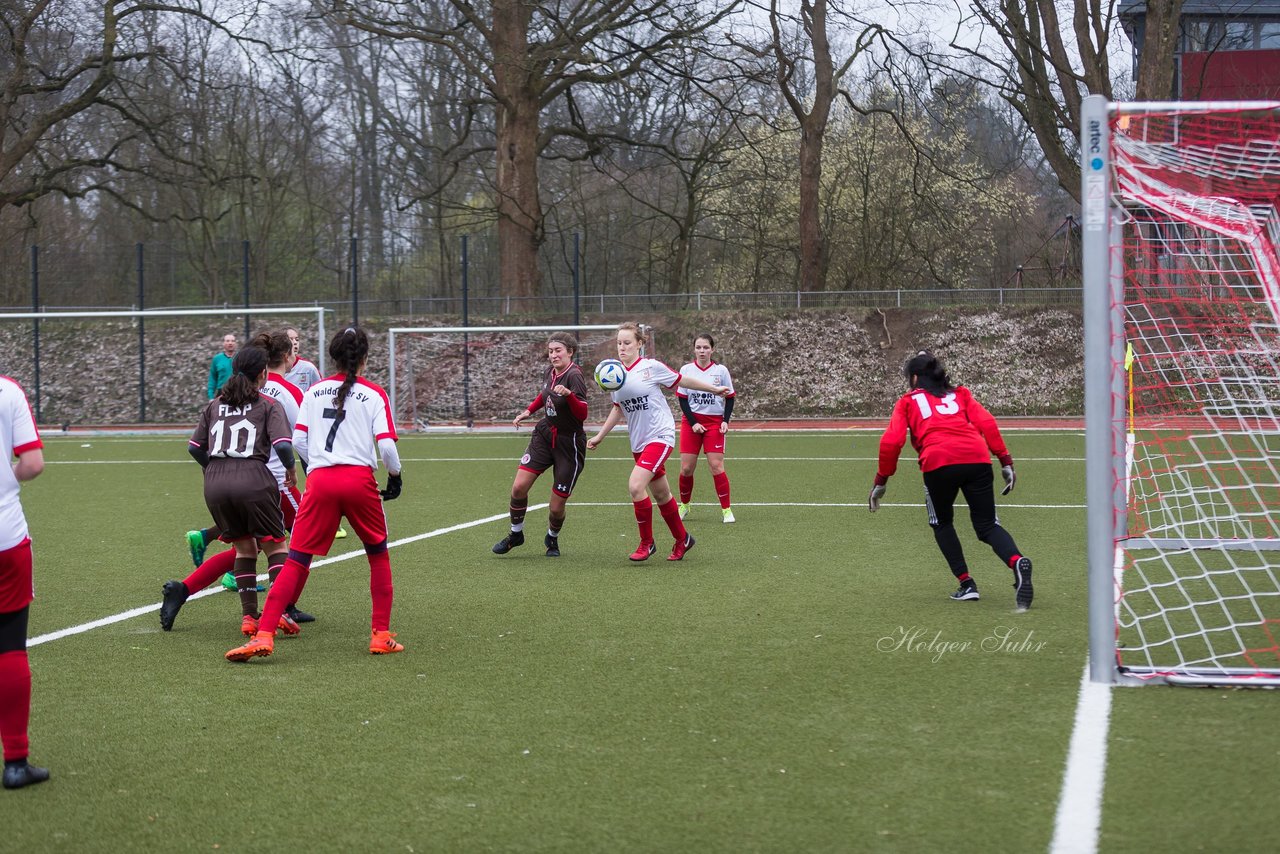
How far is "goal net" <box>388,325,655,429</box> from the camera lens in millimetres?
26516

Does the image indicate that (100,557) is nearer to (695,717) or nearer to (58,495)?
(58,495)

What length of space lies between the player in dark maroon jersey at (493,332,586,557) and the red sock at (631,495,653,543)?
58 cm

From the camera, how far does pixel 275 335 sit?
808cm

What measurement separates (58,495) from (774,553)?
30.7ft

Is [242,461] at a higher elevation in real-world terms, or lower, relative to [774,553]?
higher

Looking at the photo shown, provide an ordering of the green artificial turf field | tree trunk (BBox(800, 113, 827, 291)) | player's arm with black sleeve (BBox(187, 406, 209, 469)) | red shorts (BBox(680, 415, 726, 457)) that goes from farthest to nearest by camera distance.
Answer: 1. tree trunk (BBox(800, 113, 827, 291))
2. red shorts (BBox(680, 415, 726, 457))
3. player's arm with black sleeve (BBox(187, 406, 209, 469))
4. the green artificial turf field

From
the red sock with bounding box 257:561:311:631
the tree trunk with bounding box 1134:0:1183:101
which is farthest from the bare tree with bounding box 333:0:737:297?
the red sock with bounding box 257:561:311:631

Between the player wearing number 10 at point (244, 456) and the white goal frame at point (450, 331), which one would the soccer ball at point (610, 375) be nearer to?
the player wearing number 10 at point (244, 456)

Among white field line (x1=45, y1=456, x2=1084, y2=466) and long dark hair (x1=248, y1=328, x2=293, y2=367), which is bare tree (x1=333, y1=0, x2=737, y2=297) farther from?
long dark hair (x1=248, y1=328, x2=293, y2=367)

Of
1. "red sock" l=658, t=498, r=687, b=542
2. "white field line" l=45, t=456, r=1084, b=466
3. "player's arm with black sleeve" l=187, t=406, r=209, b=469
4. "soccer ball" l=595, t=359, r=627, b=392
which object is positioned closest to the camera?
"player's arm with black sleeve" l=187, t=406, r=209, b=469

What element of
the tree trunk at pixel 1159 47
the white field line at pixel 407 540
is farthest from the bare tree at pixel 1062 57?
the white field line at pixel 407 540

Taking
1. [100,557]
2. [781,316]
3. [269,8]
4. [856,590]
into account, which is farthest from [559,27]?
[856,590]

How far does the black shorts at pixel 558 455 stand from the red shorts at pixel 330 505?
3.39 metres

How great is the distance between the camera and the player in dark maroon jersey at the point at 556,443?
9.77m
